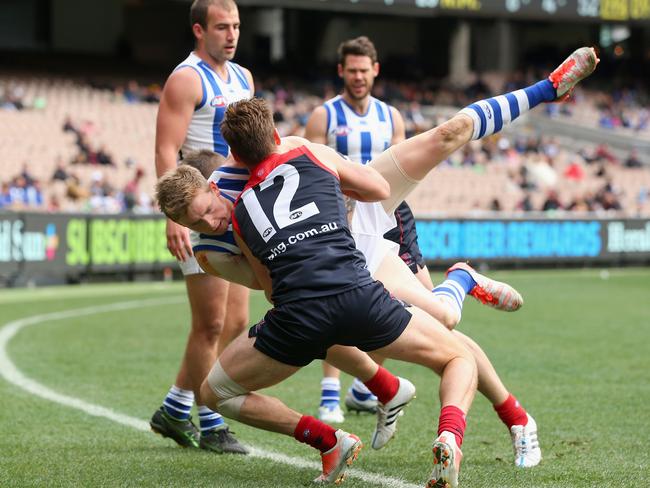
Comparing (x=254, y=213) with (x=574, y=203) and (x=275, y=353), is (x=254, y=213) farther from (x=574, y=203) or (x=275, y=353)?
(x=574, y=203)

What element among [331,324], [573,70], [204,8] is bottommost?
[331,324]

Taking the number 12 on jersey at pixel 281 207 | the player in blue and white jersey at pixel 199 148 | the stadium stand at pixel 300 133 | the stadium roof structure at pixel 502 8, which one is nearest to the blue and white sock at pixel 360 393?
the player in blue and white jersey at pixel 199 148

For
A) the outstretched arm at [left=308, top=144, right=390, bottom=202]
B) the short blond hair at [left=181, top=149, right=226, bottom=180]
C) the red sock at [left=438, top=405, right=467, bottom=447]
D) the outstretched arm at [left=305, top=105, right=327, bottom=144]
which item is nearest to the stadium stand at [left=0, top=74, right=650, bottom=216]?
the outstretched arm at [left=305, top=105, right=327, bottom=144]

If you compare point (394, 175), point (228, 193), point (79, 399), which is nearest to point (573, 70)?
point (394, 175)

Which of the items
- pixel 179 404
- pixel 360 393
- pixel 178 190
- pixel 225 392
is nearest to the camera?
pixel 178 190

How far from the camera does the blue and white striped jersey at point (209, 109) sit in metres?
6.50

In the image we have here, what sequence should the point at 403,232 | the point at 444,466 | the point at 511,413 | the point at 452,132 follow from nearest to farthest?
1. the point at 444,466
2. the point at 452,132
3. the point at 511,413
4. the point at 403,232

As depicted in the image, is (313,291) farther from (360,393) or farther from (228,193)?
(360,393)

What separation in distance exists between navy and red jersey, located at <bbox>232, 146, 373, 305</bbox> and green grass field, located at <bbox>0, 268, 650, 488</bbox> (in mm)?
1051

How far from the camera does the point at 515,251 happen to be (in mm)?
25391

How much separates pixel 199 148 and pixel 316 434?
1.96 metres

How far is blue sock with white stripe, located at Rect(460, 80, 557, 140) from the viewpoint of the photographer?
5.74 m

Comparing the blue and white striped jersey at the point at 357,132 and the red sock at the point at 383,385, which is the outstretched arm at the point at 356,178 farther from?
the blue and white striped jersey at the point at 357,132

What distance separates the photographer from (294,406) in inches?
314
